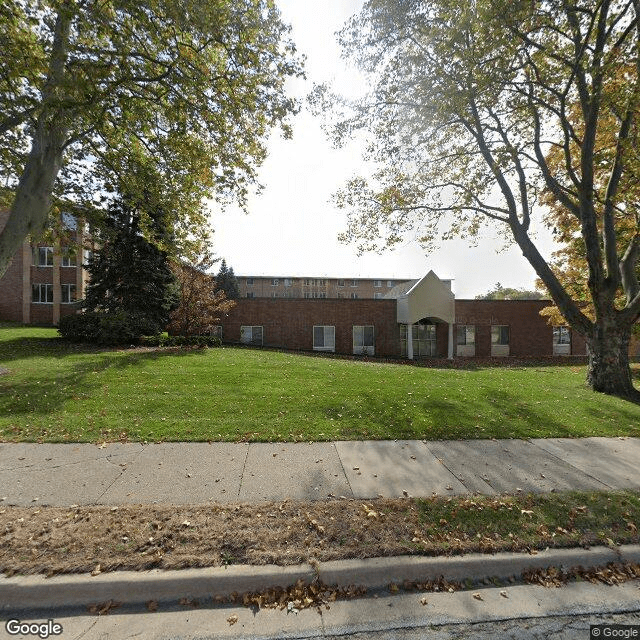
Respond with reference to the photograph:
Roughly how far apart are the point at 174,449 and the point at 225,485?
1.46 meters

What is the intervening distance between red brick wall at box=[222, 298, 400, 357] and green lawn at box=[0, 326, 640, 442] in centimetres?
1016

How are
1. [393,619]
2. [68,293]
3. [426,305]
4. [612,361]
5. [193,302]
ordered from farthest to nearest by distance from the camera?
[68,293] → [426,305] → [193,302] → [612,361] → [393,619]

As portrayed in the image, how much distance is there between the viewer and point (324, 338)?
2150cm

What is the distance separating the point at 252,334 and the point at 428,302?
11.9 metres

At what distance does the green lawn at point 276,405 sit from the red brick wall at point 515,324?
40.3ft

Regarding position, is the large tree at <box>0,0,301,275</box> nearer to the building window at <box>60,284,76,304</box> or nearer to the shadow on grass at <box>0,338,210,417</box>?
the shadow on grass at <box>0,338,210,417</box>

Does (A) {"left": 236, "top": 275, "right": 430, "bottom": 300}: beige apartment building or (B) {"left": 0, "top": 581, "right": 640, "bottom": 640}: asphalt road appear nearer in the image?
(B) {"left": 0, "top": 581, "right": 640, "bottom": 640}: asphalt road

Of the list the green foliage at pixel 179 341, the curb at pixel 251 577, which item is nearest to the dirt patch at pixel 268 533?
the curb at pixel 251 577

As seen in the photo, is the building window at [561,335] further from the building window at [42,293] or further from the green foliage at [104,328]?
the building window at [42,293]

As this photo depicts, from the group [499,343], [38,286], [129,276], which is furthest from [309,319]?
[38,286]

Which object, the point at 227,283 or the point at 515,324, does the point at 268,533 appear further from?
the point at 227,283

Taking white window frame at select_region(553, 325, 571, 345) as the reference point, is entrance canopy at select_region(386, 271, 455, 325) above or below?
above

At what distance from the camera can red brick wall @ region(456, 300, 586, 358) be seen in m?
22.7

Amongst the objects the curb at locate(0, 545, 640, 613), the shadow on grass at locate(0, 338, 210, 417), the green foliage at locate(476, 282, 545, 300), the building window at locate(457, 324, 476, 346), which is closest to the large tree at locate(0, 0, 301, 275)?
the shadow on grass at locate(0, 338, 210, 417)
